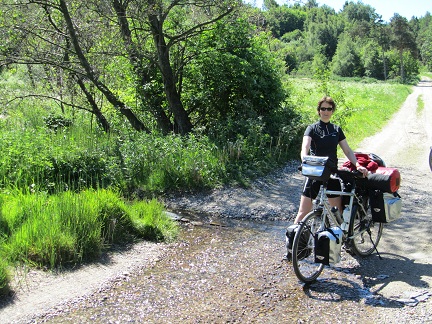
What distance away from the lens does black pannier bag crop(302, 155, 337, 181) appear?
5.30 meters

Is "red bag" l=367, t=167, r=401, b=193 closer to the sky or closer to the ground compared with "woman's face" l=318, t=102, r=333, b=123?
closer to the ground

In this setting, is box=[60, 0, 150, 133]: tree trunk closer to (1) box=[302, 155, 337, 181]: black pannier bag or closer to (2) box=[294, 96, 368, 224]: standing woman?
(2) box=[294, 96, 368, 224]: standing woman

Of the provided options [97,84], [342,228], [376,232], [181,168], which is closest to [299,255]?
[342,228]

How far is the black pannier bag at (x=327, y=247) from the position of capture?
17.4ft

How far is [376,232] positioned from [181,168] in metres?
4.81

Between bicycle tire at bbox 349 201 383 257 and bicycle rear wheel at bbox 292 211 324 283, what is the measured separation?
2.16ft

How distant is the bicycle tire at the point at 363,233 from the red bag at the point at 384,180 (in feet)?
1.21

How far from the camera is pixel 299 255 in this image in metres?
5.52

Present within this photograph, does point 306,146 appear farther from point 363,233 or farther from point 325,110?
point 363,233

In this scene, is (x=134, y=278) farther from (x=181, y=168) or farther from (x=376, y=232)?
(x=181, y=168)

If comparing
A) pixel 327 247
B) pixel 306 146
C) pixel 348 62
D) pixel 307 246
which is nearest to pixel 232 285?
pixel 307 246

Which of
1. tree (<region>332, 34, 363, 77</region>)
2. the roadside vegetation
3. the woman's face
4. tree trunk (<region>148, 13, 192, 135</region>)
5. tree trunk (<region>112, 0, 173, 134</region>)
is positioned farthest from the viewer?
tree (<region>332, 34, 363, 77</region>)

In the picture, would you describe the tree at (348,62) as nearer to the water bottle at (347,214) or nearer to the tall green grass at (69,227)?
the tall green grass at (69,227)

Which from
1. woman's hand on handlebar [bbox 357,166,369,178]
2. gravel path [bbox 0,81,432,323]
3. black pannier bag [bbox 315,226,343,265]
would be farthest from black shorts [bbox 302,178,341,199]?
gravel path [bbox 0,81,432,323]
